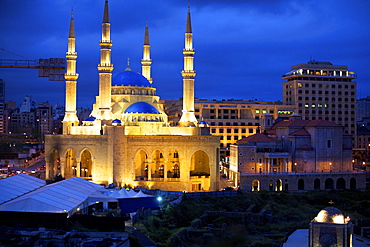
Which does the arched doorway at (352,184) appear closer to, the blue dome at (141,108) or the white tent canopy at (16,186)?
the blue dome at (141,108)

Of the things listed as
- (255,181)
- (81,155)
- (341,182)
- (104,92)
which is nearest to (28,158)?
(81,155)

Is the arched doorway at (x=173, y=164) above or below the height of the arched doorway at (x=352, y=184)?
above

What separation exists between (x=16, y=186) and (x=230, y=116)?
51.2 metres

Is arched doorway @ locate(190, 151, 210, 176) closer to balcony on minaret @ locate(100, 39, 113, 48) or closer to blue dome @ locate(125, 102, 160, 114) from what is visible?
blue dome @ locate(125, 102, 160, 114)

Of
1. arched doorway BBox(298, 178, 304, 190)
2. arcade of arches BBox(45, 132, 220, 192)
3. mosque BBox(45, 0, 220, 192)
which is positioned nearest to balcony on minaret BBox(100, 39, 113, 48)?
mosque BBox(45, 0, 220, 192)

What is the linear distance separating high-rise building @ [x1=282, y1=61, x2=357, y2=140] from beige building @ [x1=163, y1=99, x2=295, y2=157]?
14.1 ft

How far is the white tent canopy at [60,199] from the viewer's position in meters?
28.5

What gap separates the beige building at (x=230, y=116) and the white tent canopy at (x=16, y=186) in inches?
1598

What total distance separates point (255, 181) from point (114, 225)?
29.2m

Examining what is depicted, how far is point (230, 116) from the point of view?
83.1 meters

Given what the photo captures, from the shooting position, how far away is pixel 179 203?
133ft

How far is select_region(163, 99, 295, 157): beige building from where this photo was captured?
80000 mm

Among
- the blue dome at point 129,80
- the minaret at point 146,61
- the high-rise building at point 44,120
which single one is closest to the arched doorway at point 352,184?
the blue dome at point 129,80

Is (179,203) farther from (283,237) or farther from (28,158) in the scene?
(28,158)
